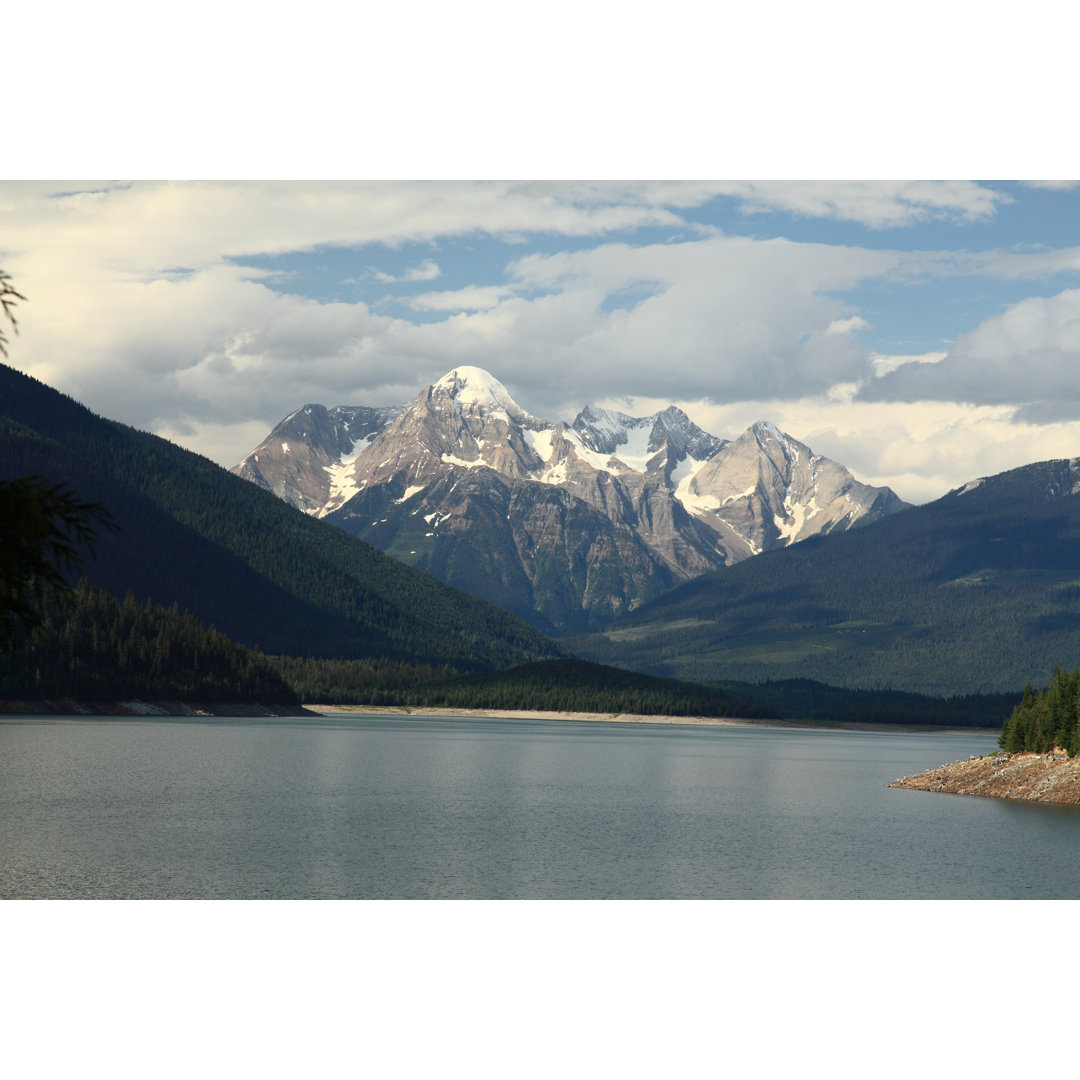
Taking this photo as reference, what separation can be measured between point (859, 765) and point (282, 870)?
128 meters

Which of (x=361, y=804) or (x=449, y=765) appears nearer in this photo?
(x=361, y=804)

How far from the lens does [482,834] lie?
255 ft

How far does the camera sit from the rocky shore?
351 feet

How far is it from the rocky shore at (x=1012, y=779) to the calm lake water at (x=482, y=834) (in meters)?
3.64

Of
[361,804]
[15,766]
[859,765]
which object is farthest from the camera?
[859,765]

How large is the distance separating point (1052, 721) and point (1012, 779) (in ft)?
21.3

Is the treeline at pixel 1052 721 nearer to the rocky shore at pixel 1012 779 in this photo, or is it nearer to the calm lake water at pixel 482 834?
the rocky shore at pixel 1012 779

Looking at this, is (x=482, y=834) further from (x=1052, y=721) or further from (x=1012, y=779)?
(x=1052, y=721)

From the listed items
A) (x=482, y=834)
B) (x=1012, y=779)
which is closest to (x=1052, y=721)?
(x=1012, y=779)

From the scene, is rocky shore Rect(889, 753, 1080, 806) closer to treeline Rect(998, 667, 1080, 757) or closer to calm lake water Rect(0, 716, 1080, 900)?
treeline Rect(998, 667, 1080, 757)

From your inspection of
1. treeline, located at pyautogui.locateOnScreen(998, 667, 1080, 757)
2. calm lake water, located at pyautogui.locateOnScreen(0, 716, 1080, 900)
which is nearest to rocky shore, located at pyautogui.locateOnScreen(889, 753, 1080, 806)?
treeline, located at pyautogui.locateOnScreen(998, 667, 1080, 757)
